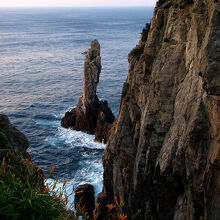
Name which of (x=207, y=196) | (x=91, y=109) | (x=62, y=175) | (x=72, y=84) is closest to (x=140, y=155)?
(x=207, y=196)

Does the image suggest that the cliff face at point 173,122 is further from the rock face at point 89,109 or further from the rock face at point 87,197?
the rock face at point 89,109

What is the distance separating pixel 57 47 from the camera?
420ft

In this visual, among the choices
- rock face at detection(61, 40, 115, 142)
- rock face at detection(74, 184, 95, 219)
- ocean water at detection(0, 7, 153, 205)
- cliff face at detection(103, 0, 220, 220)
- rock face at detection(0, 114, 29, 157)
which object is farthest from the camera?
rock face at detection(61, 40, 115, 142)

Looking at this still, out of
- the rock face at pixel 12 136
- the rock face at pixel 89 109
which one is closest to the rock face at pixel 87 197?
the rock face at pixel 12 136

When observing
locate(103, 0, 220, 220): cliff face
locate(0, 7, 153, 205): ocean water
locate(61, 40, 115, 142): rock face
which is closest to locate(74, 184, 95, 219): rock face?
locate(0, 7, 153, 205): ocean water

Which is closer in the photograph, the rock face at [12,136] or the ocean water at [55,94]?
the rock face at [12,136]

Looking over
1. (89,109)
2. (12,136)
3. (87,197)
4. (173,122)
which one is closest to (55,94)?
(89,109)

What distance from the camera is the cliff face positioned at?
13.4 meters

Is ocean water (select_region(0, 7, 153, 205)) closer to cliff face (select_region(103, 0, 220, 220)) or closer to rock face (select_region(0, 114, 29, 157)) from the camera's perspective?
rock face (select_region(0, 114, 29, 157))

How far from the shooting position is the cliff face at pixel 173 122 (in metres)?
13.4

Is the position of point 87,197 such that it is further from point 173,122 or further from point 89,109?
point 89,109

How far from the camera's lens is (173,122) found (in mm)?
18406

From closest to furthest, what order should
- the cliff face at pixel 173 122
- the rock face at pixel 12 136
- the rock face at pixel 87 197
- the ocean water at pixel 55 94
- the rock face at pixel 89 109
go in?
the cliff face at pixel 173 122 < the rock face at pixel 12 136 < the rock face at pixel 87 197 < the ocean water at pixel 55 94 < the rock face at pixel 89 109

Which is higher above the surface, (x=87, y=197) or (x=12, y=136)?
(x=12, y=136)
